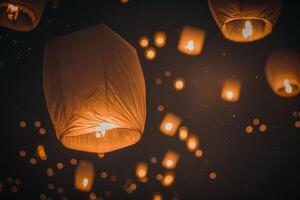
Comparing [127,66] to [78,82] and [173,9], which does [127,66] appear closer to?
[78,82]

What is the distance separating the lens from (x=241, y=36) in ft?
5.98

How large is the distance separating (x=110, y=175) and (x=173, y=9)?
2.03 m

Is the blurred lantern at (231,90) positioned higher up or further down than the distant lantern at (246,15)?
further down

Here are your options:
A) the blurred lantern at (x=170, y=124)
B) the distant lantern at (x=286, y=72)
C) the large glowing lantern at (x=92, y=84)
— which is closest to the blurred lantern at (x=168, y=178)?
the blurred lantern at (x=170, y=124)

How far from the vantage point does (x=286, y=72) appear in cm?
232

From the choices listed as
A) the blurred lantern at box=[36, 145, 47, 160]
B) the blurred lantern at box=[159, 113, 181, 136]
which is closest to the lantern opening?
the blurred lantern at box=[159, 113, 181, 136]

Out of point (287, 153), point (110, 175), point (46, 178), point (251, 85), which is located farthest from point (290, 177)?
point (46, 178)

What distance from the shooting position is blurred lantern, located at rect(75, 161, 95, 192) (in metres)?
3.91

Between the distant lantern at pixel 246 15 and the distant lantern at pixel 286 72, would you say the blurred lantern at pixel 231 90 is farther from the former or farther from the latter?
the distant lantern at pixel 246 15

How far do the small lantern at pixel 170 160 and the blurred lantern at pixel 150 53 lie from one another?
112 centimetres

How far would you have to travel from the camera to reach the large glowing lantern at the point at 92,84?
1548 mm

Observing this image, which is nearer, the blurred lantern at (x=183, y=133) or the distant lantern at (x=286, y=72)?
the distant lantern at (x=286, y=72)

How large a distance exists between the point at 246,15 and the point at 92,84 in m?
0.79

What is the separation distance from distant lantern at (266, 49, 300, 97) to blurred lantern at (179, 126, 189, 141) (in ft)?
4.71
